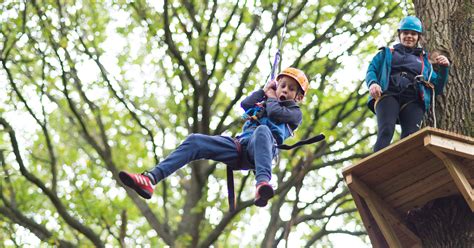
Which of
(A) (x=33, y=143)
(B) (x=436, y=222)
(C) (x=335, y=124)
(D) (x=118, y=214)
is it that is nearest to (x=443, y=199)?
(B) (x=436, y=222)

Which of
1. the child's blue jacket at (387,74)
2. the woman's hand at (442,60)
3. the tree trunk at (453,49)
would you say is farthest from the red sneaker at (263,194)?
the woman's hand at (442,60)

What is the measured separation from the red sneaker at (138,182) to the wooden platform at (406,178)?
1.38 m

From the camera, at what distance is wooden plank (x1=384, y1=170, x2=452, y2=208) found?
5.23m

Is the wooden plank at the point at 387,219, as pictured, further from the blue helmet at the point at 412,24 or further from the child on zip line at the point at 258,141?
the blue helmet at the point at 412,24

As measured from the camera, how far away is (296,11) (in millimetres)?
11078

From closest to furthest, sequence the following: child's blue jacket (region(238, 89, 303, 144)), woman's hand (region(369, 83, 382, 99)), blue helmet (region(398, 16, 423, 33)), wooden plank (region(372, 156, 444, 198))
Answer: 1. wooden plank (region(372, 156, 444, 198))
2. woman's hand (region(369, 83, 382, 99))
3. child's blue jacket (region(238, 89, 303, 144))
4. blue helmet (region(398, 16, 423, 33))

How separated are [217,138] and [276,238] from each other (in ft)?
→ 15.9

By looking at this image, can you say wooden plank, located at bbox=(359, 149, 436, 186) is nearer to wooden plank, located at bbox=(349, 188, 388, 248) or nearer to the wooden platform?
the wooden platform

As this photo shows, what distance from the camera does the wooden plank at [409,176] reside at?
5168mm

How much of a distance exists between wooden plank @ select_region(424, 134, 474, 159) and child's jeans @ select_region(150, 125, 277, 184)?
3.71 feet

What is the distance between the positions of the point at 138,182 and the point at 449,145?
1997mm

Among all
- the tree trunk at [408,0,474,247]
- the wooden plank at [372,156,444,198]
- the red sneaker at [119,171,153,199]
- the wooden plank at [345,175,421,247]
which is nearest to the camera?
the red sneaker at [119,171,153,199]

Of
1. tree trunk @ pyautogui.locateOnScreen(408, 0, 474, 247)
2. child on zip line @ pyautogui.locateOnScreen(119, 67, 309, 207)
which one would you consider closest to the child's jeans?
child on zip line @ pyautogui.locateOnScreen(119, 67, 309, 207)

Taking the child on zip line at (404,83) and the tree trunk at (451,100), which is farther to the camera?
the child on zip line at (404,83)
